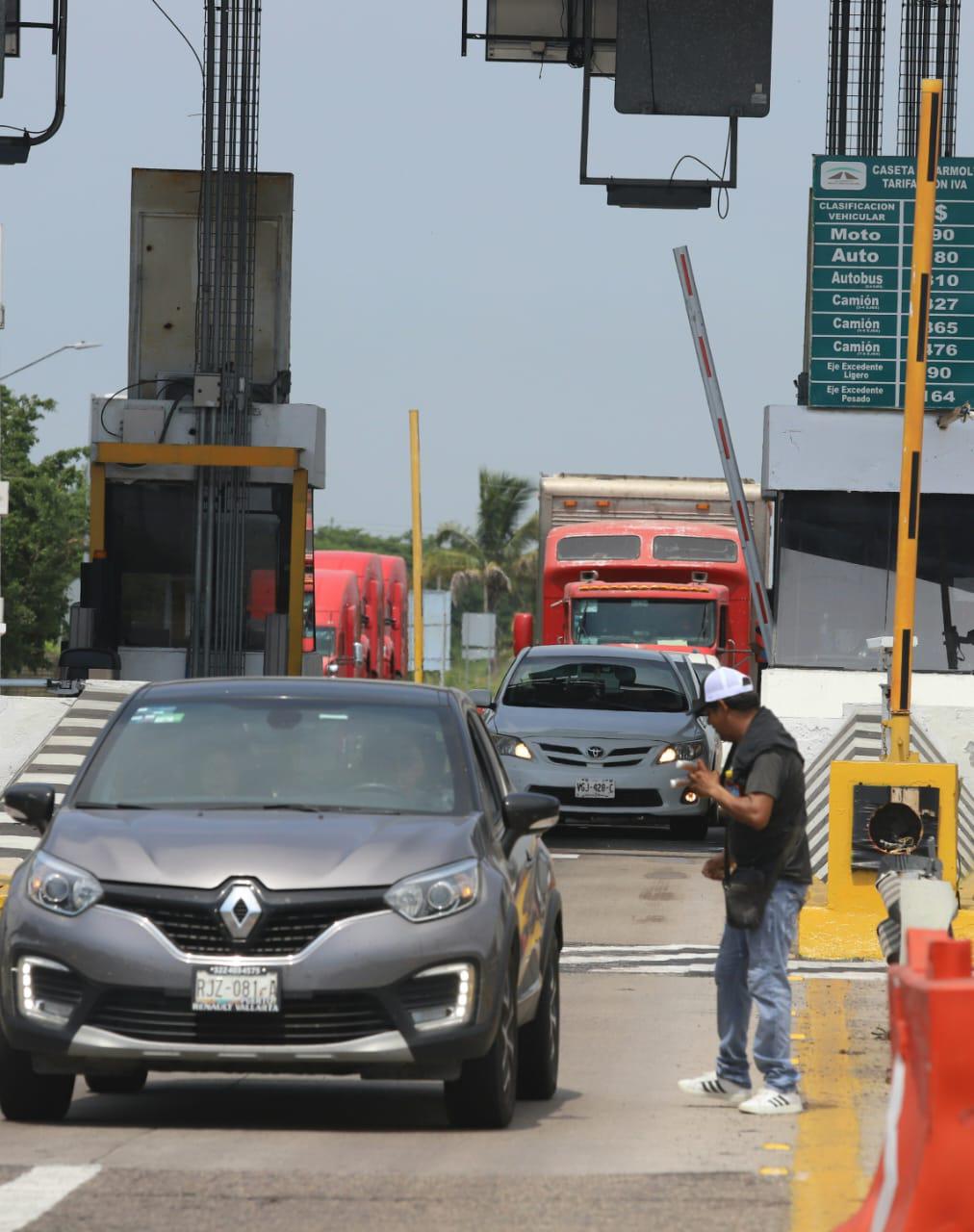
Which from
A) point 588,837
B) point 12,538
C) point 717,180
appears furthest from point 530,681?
point 12,538

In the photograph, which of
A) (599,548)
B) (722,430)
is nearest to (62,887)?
(722,430)

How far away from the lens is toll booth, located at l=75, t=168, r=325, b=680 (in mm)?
25281

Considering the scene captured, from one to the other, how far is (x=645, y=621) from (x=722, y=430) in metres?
4.20

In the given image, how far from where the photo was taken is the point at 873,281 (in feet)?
86.8

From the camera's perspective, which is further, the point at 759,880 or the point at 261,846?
the point at 759,880

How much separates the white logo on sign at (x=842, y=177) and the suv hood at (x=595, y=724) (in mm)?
6980

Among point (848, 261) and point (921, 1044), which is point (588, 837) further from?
point (921, 1044)

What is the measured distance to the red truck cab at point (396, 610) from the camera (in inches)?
1855

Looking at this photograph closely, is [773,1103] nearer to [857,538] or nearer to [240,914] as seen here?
[240,914]

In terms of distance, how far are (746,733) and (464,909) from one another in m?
1.56

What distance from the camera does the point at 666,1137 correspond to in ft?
27.5

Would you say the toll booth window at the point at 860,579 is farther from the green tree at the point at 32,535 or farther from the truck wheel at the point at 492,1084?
the green tree at the point at 32,535

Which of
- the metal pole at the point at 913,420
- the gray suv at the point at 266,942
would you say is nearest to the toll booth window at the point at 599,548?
the metal pole at the point at 913,420

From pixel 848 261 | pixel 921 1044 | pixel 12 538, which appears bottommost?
pixel 12 538
